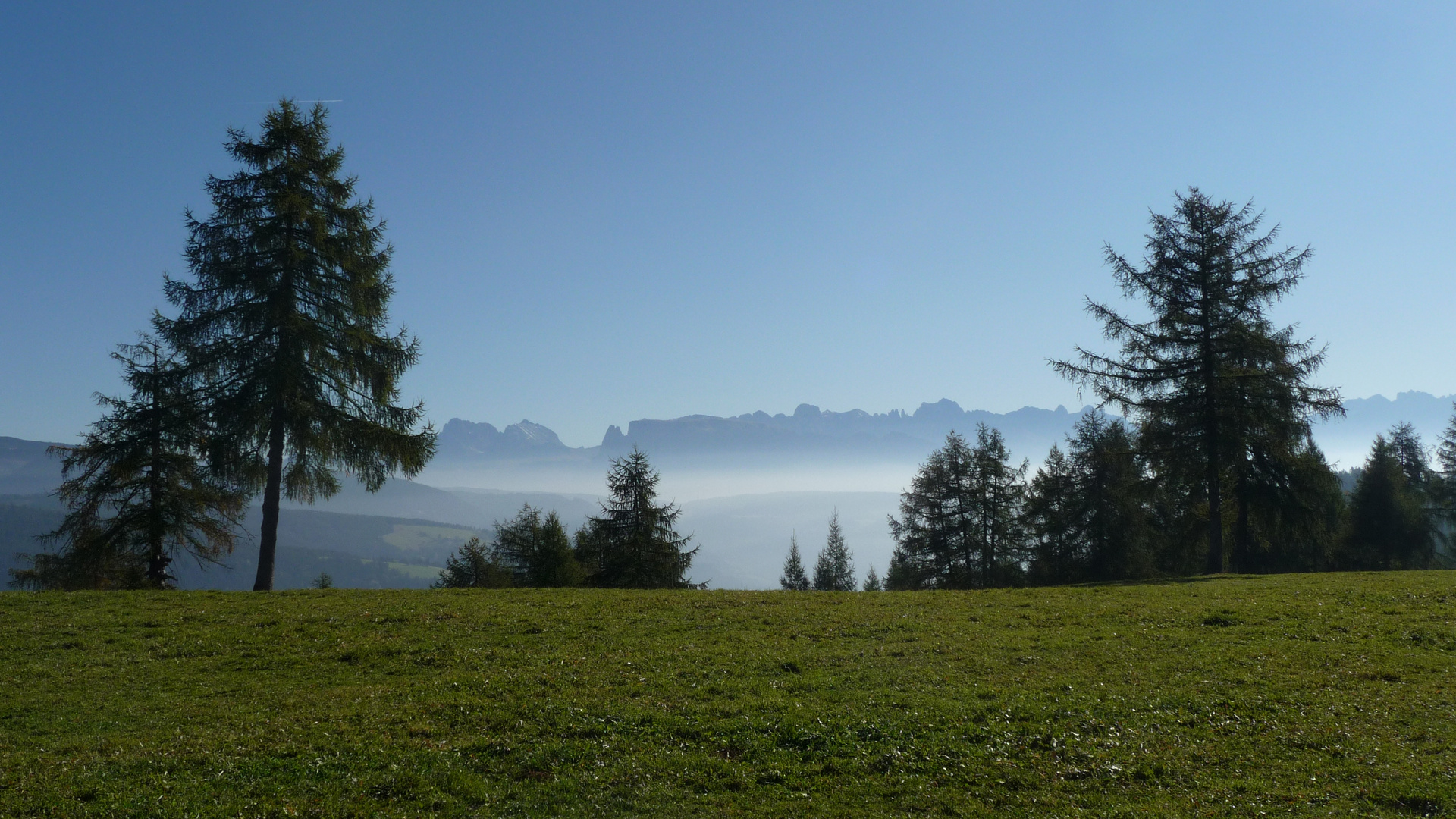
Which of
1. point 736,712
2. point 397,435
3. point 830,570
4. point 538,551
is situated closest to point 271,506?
point 397,435

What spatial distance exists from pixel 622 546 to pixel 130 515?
2359cm

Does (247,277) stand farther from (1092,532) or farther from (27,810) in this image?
(1092,532)

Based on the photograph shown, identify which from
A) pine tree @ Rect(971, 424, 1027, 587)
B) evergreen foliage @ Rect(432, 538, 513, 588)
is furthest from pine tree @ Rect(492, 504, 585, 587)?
pine tree @ Rect(971, 424, 1027, 587)

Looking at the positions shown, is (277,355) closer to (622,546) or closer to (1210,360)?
(622,546)

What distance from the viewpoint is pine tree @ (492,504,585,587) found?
50.5m

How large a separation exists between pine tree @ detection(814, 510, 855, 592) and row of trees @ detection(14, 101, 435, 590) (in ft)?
226

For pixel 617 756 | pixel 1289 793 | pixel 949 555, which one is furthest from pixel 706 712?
pixel 949 555

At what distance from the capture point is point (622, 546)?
146ft

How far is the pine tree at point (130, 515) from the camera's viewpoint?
2841 centimetres

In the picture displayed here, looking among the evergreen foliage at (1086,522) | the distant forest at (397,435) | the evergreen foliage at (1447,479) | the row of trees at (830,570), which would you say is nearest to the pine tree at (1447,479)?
the evergreen foliage at (1447,479)

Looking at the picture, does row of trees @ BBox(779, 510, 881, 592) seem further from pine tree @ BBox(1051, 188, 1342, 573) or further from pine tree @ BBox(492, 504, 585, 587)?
pine tree @ BBox(1051, 188, 1342, 573)

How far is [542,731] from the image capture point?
10703mm

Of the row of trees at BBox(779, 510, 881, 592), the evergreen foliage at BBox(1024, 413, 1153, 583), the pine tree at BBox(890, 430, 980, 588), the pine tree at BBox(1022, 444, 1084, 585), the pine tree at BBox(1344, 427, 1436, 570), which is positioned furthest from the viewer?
the row of trees at BBox(779, 510, 881, 592)

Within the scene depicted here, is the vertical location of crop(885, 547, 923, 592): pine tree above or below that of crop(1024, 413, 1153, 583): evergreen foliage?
below
